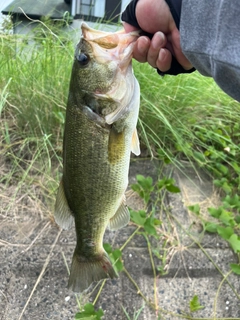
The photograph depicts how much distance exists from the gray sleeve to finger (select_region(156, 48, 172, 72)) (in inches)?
13.7

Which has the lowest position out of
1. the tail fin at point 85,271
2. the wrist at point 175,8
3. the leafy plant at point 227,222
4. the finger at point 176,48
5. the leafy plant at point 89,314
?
the leafy plant at point 89,314

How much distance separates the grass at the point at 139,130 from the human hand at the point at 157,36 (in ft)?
2.62

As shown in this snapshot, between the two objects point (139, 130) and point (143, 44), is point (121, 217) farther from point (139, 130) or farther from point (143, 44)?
point (139, 130)

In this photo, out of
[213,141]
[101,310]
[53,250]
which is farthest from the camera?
[213,141]

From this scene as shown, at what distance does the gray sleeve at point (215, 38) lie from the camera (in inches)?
40.9

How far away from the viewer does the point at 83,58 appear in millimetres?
1409

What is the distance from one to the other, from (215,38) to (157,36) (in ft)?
1.51

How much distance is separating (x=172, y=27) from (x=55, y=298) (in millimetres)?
1367

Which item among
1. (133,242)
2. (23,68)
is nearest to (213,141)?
(133,242)

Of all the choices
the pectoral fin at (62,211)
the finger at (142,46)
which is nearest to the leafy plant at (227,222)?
the pectoral fin at (62,211)

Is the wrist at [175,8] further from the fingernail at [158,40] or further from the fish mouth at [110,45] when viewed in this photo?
the fish mouth at [110,45]

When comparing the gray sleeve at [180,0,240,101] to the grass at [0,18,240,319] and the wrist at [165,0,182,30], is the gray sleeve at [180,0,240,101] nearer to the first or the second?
the wrist at [165,0,182,30]

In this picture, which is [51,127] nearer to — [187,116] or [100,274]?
[187,116]

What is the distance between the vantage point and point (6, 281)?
1909 millimetres
